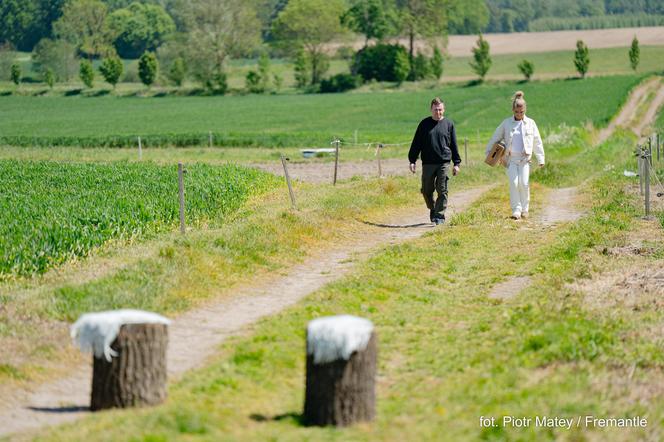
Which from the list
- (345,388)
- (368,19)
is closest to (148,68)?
(368,19)

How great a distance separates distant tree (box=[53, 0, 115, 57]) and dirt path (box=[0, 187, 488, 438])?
123754mm

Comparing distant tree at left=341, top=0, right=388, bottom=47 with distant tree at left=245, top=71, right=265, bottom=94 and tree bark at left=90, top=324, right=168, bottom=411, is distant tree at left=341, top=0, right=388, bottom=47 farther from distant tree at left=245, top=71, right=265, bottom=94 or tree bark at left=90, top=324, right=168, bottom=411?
tree bark at left=90, top=324, right=168, bottom=411

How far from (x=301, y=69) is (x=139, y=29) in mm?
52504

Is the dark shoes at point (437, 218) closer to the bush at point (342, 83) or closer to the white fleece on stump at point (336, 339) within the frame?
the white fleece on stump at point (336, 339)

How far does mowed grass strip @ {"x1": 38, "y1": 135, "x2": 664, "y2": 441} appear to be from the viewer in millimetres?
7270

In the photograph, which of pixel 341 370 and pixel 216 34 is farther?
pixel 216 34

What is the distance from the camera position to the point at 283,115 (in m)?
72.7

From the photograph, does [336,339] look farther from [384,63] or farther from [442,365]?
[384,63]

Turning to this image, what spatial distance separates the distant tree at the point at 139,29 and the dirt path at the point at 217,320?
453 ft

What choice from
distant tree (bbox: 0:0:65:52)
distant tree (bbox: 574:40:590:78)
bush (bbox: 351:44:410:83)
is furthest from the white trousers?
distant tree (bbox: 0:0:65:52)

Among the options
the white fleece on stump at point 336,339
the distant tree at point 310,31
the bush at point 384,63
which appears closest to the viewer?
the white fleece on stump at point 336,339

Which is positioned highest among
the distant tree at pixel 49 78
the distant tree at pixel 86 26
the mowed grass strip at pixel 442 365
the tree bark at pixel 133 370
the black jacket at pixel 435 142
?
the distant tree at pixel 86 26

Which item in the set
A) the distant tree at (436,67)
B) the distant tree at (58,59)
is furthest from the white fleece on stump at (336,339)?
the distant tree at (58,59)

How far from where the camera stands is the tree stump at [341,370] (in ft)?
23.9
